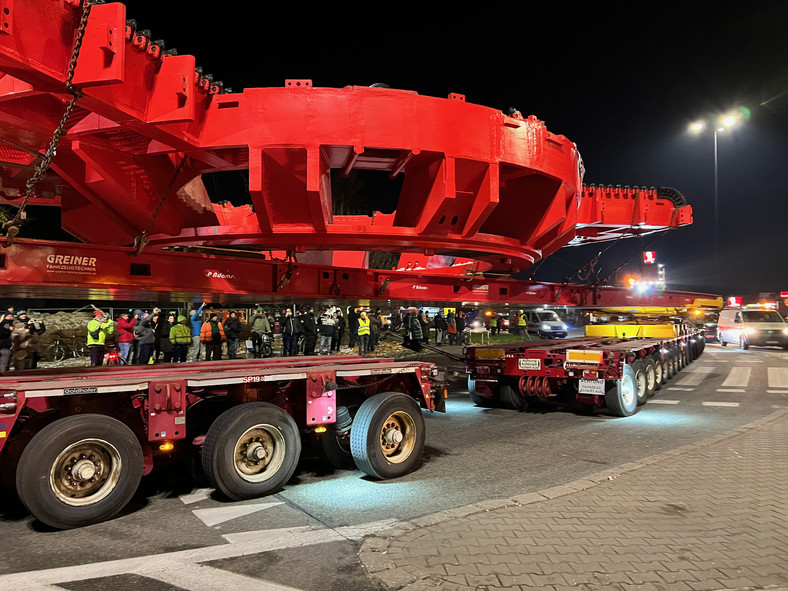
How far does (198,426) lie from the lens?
17.4ft

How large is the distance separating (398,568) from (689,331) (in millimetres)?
18012

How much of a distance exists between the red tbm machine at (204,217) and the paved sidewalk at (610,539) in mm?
1705

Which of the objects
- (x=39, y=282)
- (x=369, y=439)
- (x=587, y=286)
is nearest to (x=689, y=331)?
(x=587, y=286)

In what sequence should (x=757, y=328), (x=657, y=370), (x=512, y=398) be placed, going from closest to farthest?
(x=512, y=398)
(x=657, y=370)
(x=757, y=328)

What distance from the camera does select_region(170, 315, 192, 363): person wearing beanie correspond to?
14.1 metres

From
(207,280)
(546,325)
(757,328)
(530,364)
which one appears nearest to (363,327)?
(530,364)

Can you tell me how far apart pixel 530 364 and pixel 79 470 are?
732 cm

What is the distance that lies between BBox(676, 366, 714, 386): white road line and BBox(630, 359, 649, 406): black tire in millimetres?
3637

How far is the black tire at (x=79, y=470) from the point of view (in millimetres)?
3912

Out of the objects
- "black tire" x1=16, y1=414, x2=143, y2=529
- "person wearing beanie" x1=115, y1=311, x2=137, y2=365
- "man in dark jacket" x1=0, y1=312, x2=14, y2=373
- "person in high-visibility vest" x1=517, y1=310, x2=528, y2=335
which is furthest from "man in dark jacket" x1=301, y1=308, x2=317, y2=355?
"person in high-visibility vest" x1=517, y1=310, x2=528, y2=335

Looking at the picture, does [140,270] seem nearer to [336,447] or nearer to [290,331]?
[336,447]

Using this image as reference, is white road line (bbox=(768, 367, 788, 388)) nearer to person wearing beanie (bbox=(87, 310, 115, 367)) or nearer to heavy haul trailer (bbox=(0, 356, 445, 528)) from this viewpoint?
heavy haul trailer (bbox=(0, 356, 445, 528))

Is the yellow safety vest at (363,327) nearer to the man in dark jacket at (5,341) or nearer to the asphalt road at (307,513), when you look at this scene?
the asphalt road at (307,513)

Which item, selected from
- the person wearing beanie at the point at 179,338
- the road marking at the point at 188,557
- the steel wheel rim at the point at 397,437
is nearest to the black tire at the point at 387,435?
the steel wheel rim at the point at 397,437
